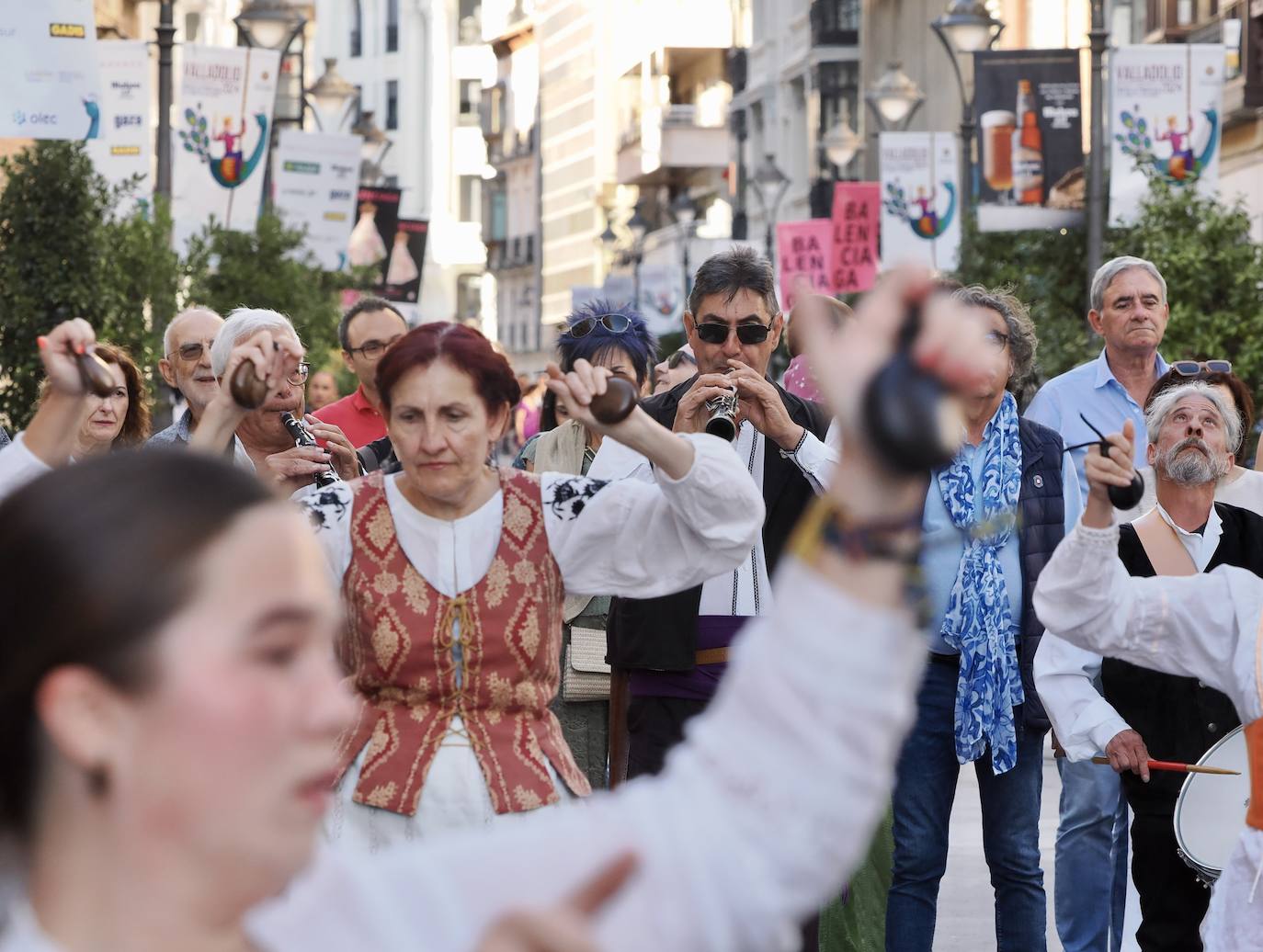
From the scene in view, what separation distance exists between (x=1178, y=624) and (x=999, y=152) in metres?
17.6

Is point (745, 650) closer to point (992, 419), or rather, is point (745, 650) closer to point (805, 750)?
point (805, 750)

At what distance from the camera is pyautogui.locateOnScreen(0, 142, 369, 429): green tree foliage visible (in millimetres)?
16734

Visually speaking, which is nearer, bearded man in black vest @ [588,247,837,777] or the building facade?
bearded man in black vest @ [588,247,837,777]

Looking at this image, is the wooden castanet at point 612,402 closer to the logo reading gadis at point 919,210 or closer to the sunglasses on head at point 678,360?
the sunglasses on head at point 678,360

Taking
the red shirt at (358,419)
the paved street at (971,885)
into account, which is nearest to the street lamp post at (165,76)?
the paved street at (971,885)

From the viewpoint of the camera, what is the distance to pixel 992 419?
671 centimetres

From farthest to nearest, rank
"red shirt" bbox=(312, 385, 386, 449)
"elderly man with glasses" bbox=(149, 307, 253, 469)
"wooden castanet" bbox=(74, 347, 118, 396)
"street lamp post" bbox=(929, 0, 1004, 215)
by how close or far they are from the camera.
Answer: "street lamp post" bbox=(929, 0, 1004, 215)
"red shirt" bbox=(312, 385, 386, 449)
"elderly man with glasses" bbox=(149, 307, 253, 469)
"wooden castanet" bbox=(74, 347, 118, 396)

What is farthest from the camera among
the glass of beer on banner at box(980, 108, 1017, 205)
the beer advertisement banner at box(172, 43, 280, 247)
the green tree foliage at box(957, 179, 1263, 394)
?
the glass of beer on banner at box(980, 108, 1017, 205)

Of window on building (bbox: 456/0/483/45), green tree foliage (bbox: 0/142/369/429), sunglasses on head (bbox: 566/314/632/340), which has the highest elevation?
window on building (bbox: 456/0/483/45)

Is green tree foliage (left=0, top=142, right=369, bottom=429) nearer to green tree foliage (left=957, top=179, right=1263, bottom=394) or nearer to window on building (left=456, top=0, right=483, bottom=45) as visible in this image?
green tree foliage (left=957, top=179, right=1263, bottom=394)

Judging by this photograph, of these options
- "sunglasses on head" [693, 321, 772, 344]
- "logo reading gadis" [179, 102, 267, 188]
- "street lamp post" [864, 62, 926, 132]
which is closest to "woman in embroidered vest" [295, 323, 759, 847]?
"sunglasses on head" [693, 321, 772, 344]

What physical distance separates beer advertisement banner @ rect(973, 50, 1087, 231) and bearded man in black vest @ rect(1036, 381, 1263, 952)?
610 inches

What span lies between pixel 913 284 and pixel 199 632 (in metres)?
0.53


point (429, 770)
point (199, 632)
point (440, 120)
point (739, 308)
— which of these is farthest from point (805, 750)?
point (440, 120)
